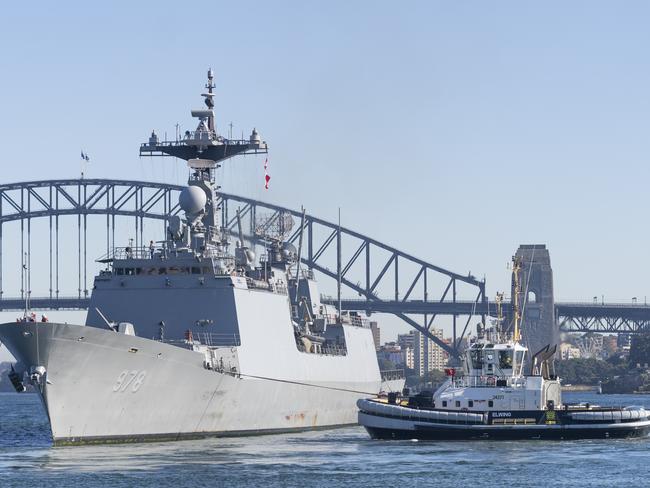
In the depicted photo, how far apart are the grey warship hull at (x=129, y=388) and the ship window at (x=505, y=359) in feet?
24.4

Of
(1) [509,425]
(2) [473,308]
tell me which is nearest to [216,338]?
(1) [509,425]

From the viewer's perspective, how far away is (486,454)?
40781 mm

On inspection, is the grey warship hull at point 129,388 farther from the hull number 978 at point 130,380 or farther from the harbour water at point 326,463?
the harbour water at point 326,463

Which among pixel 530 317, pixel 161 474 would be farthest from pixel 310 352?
pixel 530 317

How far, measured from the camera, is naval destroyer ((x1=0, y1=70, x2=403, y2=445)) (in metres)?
39.5

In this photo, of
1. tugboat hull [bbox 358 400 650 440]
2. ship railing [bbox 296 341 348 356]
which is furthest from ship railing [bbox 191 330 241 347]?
ship railing [bbox 296 341 348 356]

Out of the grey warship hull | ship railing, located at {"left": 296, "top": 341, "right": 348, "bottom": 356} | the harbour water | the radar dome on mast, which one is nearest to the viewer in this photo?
the harbour water

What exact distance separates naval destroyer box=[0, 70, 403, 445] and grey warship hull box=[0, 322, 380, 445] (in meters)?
0.04

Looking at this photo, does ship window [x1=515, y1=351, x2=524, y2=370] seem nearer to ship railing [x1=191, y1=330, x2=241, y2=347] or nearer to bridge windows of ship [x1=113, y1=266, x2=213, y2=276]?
ship railing [x1=191, y1=330, x2=241, y2=347]

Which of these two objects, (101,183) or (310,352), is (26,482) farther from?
(101,183)

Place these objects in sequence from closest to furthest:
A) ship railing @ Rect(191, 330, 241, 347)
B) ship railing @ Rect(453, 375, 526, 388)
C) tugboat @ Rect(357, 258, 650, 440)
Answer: tugboat @ Rect(357, 258, 650, 440)
ship railing @ Rect(191, 330, 241, 347)
ship railing @ Rect(453, 375, 526, 388)

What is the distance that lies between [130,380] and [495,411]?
11757 millimetres

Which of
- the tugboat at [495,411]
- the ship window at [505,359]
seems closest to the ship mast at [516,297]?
the tugboat at [495,411]

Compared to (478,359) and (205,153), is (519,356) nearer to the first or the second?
(478,359)
